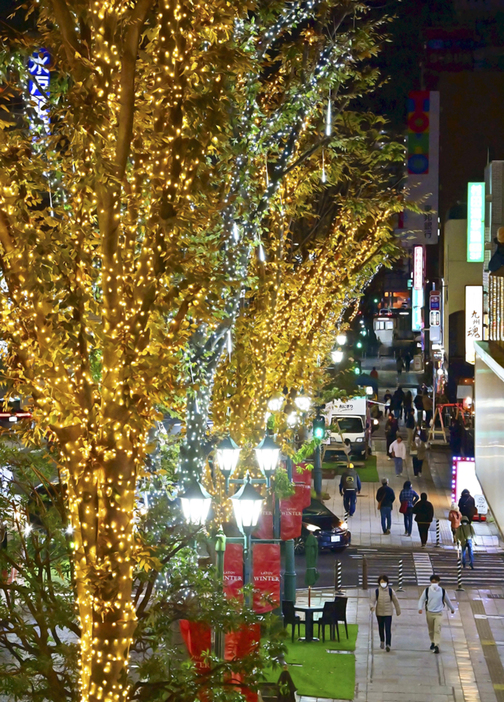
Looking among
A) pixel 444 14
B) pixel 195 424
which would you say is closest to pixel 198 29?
pixel 195 424

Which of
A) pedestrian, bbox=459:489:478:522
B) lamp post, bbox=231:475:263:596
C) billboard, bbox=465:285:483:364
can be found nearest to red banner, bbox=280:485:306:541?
pedestrian, bbox=459:489:478:522

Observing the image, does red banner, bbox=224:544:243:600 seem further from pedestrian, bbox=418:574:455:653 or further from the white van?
the white van

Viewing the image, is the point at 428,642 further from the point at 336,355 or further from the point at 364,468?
the point at 336,355

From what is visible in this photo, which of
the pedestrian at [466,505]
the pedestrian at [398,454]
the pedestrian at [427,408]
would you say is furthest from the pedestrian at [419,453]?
the pedestrian at [466,505]

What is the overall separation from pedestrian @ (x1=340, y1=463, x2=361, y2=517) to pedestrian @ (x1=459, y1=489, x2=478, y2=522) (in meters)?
3.42

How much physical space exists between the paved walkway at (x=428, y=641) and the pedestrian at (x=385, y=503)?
31cm

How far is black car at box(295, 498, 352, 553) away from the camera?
86.1ft

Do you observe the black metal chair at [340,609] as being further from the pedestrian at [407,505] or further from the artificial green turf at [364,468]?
the artificial green turf at [364,468]

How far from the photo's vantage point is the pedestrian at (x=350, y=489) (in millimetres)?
29234

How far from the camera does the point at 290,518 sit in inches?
874

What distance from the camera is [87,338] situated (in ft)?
21.9

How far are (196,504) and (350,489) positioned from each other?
17674 mm

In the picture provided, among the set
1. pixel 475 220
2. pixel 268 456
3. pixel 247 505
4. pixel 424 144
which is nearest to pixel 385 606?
pixel 268 456

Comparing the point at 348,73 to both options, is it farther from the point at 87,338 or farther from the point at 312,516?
the point at 312,516
